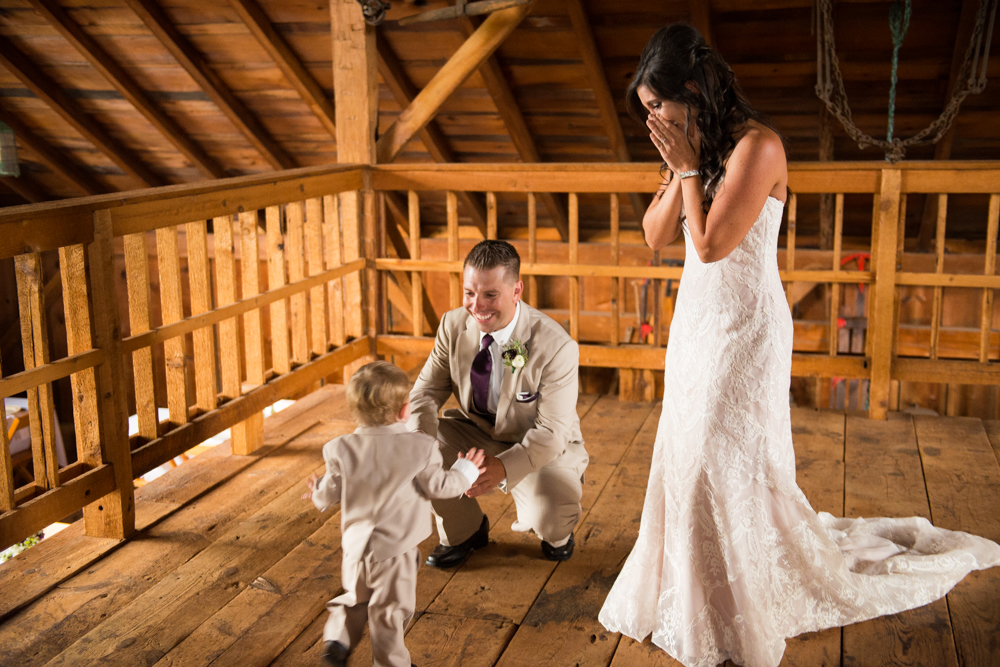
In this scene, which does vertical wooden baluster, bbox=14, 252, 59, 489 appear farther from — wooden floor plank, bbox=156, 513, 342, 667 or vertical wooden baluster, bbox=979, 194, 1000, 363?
vertical wooden baluster, bbox=979, 194, 1000, 363

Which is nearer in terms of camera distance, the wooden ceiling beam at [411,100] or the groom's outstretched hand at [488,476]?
the groom's outstretched hand at [488,476]

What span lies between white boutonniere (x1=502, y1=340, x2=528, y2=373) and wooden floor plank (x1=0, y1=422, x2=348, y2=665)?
1121 millimetres

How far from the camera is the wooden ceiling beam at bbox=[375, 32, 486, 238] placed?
5.49m

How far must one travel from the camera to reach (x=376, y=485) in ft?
6.13

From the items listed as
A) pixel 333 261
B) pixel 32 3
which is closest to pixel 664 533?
pixel 333 261

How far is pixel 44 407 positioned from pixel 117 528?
469 mm

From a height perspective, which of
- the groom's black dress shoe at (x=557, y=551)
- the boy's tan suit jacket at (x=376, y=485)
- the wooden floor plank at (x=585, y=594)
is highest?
the boy's tan suit jacket at (x=376, y=485)

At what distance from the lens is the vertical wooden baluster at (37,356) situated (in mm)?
2309

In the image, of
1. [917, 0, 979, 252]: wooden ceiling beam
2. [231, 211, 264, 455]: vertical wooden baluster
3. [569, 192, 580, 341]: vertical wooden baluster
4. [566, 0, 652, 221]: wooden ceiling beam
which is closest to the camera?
[231, 211, 264, 455]: vertical wooden baluster

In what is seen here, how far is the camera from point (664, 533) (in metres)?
2.12

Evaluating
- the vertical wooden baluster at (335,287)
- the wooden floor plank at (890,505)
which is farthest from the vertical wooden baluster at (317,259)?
the wooden floor plank at (890,505)

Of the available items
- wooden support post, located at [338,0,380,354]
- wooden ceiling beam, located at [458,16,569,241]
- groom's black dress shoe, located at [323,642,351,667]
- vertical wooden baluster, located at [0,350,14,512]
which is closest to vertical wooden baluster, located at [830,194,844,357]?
wooden support post, located at [338,0,380,354]

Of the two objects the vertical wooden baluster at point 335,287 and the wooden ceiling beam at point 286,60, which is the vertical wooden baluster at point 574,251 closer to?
the vertical wooden baluster at point 335,287

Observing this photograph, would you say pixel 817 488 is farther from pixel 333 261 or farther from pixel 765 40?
pixel 765 40
